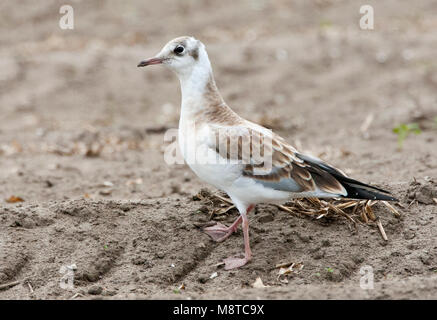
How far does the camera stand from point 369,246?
5176 mm

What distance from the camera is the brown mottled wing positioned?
497cm

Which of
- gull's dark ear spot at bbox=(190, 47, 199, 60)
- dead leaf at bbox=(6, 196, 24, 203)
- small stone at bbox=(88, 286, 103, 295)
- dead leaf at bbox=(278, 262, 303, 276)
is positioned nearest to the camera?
small stone at bbox=(88, 286, 103, 295)

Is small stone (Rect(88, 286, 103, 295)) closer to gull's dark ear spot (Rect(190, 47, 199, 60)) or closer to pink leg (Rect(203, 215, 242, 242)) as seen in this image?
pink leg (Rect(203, 215, 242, 242))

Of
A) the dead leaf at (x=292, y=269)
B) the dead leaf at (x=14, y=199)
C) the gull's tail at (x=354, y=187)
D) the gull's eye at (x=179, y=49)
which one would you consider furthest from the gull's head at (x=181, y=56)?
the dead leaf at (x=14, y=199)

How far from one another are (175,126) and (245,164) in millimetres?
4812

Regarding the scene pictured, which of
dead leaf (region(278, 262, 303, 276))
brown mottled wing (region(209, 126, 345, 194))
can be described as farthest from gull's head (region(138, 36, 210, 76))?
dead leaf (region(278, 262, 303, 276))

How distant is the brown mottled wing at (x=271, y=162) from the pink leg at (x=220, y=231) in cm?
63

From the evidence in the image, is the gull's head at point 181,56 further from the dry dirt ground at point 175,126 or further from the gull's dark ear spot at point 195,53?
the dry dirt ground at point 175,126

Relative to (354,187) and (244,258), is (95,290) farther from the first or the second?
(354,187)

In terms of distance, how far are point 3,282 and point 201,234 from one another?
1561 mm

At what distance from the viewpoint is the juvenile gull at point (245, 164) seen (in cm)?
496

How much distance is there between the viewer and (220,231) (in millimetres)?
5406

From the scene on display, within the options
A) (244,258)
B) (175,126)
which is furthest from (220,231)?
(175,126)
